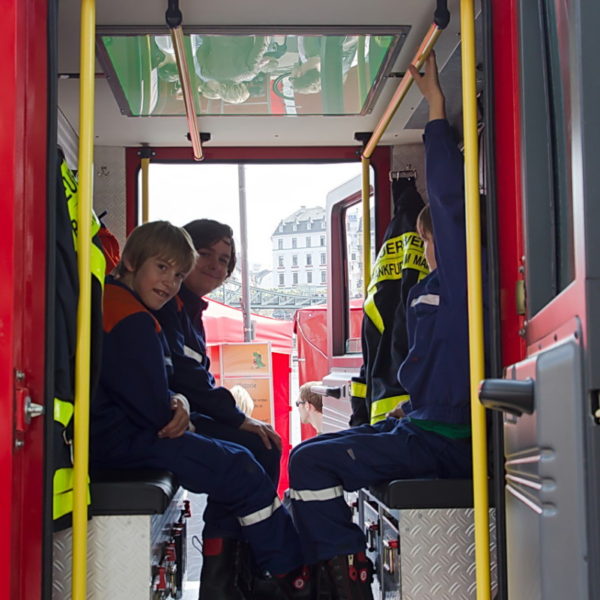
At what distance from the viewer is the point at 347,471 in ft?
8.13

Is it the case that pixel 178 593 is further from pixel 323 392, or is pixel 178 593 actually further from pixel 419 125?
pixel 419 125

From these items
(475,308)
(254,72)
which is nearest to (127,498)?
(475,308)

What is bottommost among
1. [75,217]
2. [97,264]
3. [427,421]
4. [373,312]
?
[427,421]

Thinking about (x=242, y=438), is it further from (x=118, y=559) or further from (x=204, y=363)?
(x=118, y=559)

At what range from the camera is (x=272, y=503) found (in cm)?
261

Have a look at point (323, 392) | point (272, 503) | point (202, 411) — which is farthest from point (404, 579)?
point (323, 392)

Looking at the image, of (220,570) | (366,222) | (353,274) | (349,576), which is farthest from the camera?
(353,274)

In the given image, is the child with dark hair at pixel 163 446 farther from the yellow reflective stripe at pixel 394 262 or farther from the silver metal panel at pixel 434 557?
the yellow reflective stripe at pixel 394 262

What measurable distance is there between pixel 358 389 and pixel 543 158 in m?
2.01

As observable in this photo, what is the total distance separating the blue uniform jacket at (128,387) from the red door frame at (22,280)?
67cm

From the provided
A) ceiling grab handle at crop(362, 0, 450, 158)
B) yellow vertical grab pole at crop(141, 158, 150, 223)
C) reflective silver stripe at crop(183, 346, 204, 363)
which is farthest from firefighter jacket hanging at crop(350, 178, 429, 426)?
yellow vertical grab pole at crop(141, 158, 150, 223)

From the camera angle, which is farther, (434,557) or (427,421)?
(427,421)

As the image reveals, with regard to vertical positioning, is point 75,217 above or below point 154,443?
above

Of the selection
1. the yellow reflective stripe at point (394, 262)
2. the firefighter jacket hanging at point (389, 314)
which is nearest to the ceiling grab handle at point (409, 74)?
the firefighter jacket hanging at point (389, 314)
